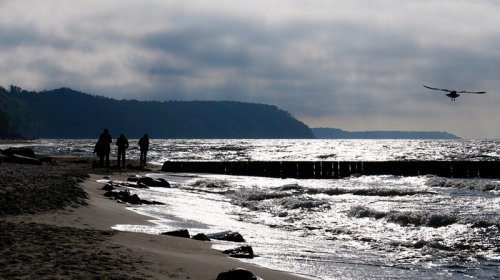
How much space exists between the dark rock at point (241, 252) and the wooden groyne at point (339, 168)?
34.9 meters

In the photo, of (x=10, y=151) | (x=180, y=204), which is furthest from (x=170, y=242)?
(x=10, y=151)

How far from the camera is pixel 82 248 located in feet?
26.8

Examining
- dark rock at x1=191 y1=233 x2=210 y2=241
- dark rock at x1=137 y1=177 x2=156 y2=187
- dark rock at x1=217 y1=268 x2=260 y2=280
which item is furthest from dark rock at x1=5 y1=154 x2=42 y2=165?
dark rock at x1=217 y1=268 x2=260 y2=280

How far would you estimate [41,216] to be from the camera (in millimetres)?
10984

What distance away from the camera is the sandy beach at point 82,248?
22.6 ft

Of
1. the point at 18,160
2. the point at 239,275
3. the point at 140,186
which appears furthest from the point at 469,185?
the point at 239,275

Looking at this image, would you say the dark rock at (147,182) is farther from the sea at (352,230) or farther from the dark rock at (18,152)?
the dark rock at (18,152)

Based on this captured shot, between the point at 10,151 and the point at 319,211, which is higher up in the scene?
the point at 10,151

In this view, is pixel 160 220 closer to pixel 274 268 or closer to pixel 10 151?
pixel 274 268

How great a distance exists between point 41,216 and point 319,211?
383 inches

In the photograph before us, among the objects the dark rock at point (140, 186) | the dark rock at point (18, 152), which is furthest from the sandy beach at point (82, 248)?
the dark rock at point (18, 152)

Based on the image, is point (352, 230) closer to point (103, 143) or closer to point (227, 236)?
point (227, 236)

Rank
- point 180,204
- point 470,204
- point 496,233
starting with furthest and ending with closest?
point 470,204, point 180,204, point 496,233

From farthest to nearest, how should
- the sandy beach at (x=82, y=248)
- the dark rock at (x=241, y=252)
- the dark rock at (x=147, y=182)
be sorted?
1. the dark rock at (x=147, y=182)
2. the dark rock at (x=241, y=252)
3. the sandy beach at (x=82, y=248)
